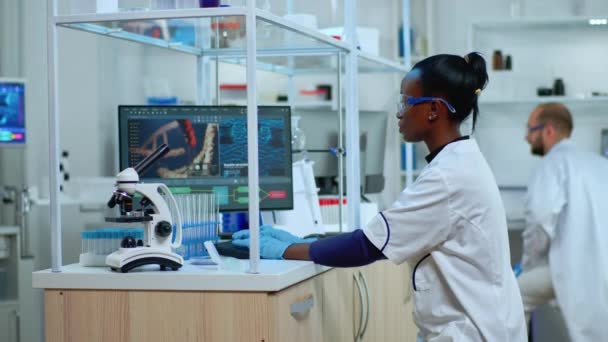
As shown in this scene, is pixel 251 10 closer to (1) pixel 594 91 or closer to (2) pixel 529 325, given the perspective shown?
(2) pixel 529 325

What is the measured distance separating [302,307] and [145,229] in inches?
17.3

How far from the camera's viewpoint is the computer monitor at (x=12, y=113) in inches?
200

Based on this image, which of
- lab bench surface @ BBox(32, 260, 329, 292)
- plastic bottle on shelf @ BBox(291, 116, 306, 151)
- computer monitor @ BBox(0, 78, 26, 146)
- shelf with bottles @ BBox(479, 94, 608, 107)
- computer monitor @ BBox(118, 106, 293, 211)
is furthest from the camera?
shelf with bottles @ BBox(479, 94, 608, 107)

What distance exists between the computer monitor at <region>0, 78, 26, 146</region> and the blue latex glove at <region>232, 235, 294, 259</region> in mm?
2928

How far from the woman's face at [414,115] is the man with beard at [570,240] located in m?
2.55

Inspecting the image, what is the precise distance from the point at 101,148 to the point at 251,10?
456cm

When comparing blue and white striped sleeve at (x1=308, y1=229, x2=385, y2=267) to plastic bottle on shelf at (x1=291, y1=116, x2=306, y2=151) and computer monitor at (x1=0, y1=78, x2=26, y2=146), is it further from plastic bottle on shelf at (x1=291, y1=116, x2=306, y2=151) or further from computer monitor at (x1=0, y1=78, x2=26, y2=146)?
computer monitor at (x1=0, y1=78, x2=26, y2=146)

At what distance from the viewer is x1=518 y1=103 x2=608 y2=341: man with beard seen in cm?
463

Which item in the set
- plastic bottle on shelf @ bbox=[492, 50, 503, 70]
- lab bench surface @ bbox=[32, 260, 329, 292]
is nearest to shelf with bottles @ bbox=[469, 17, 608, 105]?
plastic bottle on shelf @ bbox=[492, 50, 503, 70]

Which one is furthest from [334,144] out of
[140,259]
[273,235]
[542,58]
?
[542,58]

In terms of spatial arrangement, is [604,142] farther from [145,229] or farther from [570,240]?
[145,229]

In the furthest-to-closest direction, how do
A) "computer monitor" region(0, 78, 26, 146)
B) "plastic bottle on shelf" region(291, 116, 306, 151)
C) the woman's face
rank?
"computer monitor" region(0, 78, 26, 146), "plastic bottle on shelf" region(291, 116, 306, 151), the woman's face

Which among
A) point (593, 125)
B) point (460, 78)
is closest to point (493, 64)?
point (593, 125)

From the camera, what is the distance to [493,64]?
20.5ft
